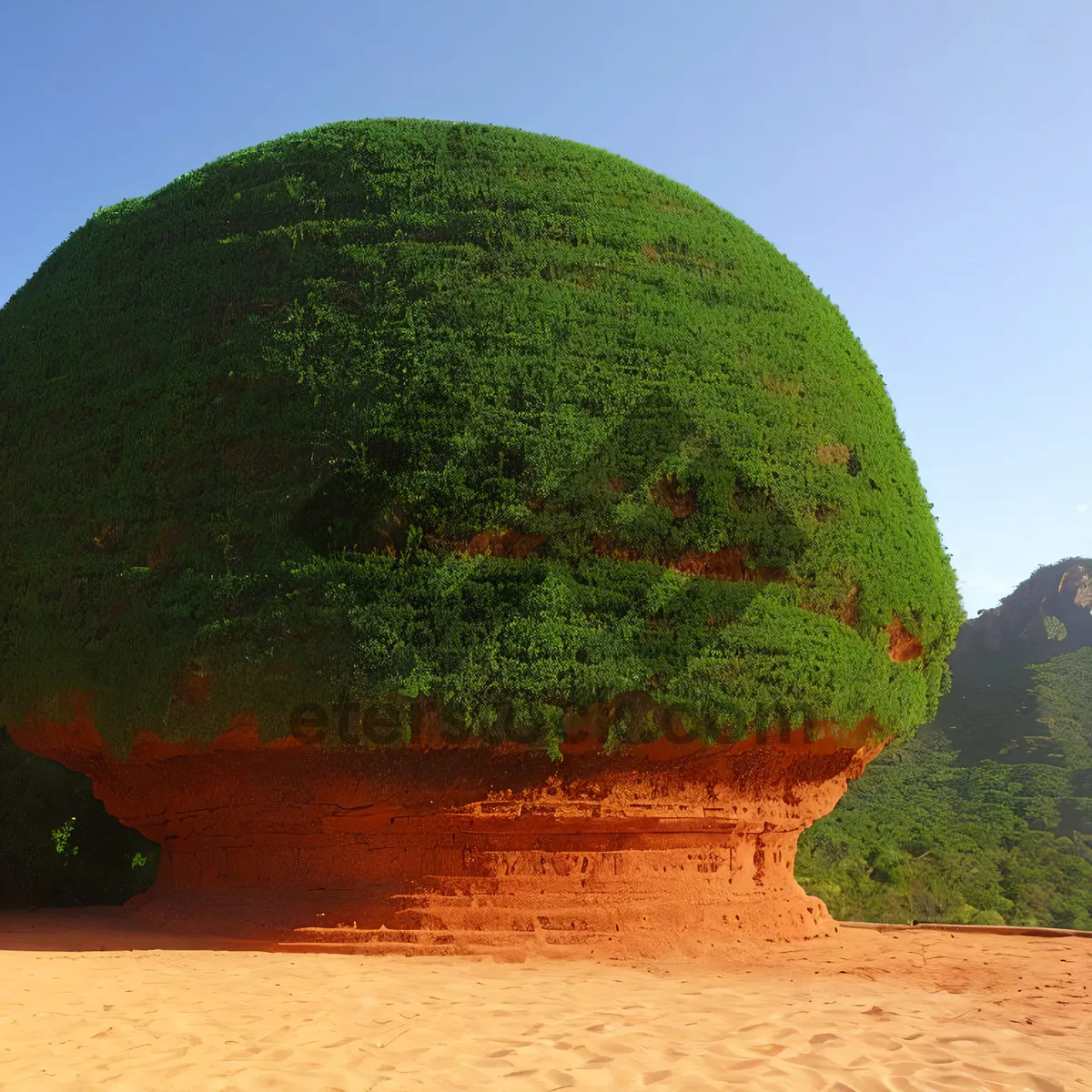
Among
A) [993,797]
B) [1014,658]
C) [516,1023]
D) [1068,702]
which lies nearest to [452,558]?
[516,1023]

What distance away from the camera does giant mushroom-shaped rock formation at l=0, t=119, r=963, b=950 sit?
32.2 ft

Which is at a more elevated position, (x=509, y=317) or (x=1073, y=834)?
(x=509, y=317)

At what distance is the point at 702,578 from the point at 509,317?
3.39m

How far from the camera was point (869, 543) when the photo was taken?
11570mm

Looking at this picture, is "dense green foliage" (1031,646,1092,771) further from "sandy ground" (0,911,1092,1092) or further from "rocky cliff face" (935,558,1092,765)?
"sandy ground" (0,911,1092,1092)

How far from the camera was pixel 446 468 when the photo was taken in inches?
401

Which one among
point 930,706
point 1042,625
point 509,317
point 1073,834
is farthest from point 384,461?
point 1042,625

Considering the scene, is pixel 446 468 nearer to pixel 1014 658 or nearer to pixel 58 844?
pixel 58 844

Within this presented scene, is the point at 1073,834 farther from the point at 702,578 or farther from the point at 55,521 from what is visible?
the point at 55,521

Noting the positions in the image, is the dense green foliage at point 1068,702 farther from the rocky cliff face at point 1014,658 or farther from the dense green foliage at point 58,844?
the dense green foliage at point 58,844

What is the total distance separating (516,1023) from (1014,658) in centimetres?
4449

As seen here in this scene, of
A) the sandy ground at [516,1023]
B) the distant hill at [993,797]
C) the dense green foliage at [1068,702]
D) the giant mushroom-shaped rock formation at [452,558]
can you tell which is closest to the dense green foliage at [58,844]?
the giant mushroom-shaped rock formation at [452,558]

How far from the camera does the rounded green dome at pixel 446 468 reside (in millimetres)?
9891

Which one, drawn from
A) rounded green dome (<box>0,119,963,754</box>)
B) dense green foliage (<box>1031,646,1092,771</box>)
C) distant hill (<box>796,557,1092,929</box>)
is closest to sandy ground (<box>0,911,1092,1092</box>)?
rounded green dome (<box>0,119,963,754</box>)
